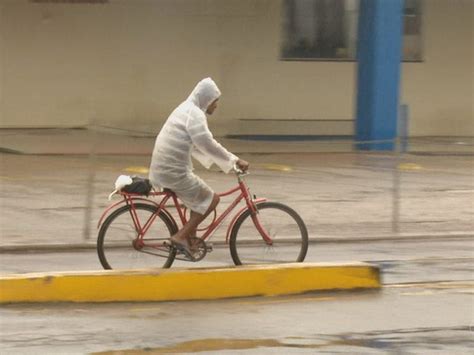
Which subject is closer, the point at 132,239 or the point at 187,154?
the point at 187,154

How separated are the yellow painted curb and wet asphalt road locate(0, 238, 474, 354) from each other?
3.7 inches

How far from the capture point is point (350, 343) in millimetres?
7301

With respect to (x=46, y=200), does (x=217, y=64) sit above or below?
above

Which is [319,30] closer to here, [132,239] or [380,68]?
[380,68]

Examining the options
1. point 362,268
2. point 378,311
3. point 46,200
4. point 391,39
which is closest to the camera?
point 378,311

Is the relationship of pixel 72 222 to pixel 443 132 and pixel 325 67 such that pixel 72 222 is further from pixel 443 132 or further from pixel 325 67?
pixel 443 132

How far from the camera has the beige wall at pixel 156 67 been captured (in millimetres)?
24609

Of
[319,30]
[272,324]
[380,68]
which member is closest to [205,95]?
[272,324]

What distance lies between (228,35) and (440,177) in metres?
8.86

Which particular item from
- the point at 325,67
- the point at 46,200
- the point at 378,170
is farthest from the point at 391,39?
the point at 46,200

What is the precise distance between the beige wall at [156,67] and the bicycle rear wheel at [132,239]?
15.2 m

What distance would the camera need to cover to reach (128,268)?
31.2 feet

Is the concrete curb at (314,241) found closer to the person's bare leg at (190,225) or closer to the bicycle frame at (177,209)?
the bicycle frame at (177,209)

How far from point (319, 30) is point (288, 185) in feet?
32.8
